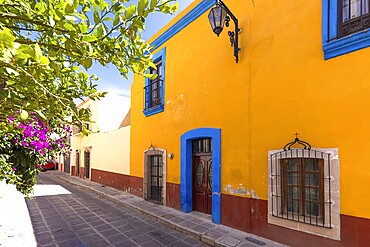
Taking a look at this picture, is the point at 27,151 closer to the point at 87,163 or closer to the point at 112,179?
the point at 112,179

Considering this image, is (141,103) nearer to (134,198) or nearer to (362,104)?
(134,198)

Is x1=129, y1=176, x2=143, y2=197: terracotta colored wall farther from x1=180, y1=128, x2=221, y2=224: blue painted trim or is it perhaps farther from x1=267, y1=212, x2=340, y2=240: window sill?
x1=267, y1=212, x2=340, y2=240: window sill

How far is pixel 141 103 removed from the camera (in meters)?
9.73

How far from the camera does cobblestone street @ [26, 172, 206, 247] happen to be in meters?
5.00

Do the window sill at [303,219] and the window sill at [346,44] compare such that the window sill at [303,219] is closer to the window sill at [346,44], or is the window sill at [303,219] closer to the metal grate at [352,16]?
the window sill at [346,44]

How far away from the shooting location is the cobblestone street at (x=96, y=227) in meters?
5.00

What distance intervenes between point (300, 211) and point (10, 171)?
607 cm

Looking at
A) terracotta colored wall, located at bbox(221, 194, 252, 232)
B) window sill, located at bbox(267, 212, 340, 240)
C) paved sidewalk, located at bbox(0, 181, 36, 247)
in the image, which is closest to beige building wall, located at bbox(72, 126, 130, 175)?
paved sidewalk, located at bbox(0, 181, 36, 247)

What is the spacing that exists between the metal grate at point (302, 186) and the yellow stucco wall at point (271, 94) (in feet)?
0.71

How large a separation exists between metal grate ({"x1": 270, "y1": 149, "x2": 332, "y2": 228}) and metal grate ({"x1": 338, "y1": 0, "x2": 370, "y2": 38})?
7.35 feet

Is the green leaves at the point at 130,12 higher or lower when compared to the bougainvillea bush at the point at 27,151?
higher

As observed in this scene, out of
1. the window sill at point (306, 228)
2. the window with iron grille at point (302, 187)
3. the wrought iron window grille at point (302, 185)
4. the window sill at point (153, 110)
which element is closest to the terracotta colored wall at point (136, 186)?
the window sill at point (153, 110)

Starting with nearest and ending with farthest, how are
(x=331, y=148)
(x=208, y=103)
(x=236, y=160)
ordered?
1. (x=331, y=148)
2. (x=236, y=160)
3. (x=208, y=103)

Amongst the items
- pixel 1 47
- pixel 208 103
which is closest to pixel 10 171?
pixel 1 47
